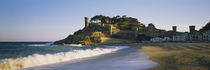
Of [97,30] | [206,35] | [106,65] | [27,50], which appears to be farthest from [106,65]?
[97,30]

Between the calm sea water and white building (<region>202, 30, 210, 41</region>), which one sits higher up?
white building (<region>202, 30, 210, 41</region>)

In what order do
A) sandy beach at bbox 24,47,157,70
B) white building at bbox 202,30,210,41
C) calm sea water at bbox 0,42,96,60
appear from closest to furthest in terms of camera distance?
sandy beach at bbox 24,47,157,70
calm sea water at bbox 0,42,96,60
white building at bbox 202,30,210,41

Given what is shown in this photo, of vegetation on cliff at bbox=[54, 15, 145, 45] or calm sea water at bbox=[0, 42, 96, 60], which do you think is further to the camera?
vegetation on cliff at bbox=[54, 15, 145, 45]

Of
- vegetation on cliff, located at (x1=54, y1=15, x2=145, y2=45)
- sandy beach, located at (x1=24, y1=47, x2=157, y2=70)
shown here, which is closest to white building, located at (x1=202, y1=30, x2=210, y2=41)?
vegetation on cliff, located at (x1=54, y1=15, x2=145, y2=45)

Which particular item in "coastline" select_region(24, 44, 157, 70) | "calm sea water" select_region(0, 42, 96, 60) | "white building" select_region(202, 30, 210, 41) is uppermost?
"white building" select_region(202, 30, 210, 41)

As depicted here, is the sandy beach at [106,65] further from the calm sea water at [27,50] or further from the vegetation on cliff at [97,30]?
the vegetation on cliff at [97,30]

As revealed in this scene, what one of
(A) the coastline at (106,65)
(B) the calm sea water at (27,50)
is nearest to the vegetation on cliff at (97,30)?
(B) the calm sea water at (27,50)

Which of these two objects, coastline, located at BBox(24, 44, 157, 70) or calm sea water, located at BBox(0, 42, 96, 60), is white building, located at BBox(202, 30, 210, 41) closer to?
calm sea water, located at BBox(0, 42, 96, 60)

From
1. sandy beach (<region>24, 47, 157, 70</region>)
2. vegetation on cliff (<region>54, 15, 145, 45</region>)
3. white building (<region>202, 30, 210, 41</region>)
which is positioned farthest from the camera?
vegetation on cliff (<region>54, 15, 145, 45</region>)

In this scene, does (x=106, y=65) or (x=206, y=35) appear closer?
(x=106, y=65)

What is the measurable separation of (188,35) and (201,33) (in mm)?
3432

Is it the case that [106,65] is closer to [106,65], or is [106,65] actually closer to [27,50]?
[106,65]

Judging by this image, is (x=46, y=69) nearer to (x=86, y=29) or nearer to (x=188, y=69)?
(x=188, y=69)

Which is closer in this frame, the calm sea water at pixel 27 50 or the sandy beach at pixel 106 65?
the sandy beach at pixel 106 65
